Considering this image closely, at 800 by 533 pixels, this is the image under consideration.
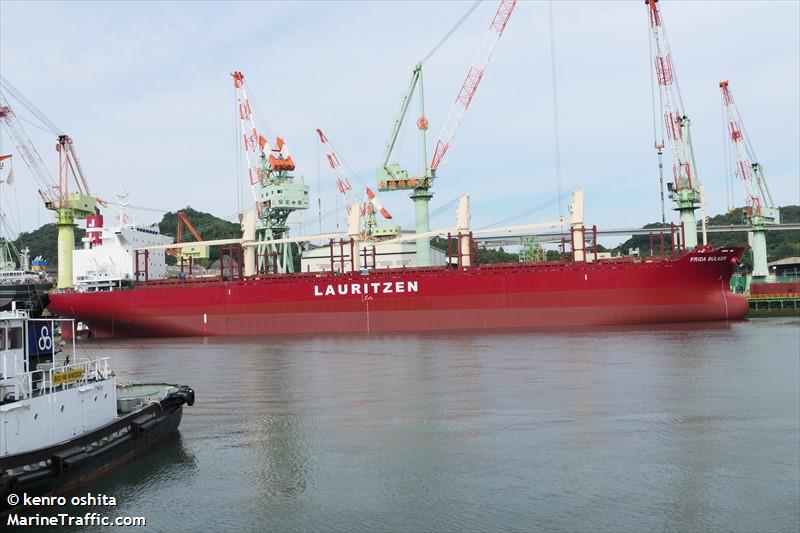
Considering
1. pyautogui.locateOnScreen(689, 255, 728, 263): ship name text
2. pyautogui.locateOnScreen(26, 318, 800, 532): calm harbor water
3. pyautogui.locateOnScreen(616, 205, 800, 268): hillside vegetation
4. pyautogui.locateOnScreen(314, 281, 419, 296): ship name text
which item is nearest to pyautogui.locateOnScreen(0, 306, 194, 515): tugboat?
pyautogui.locateOnScreen(26, 318, 800, 532): calm harbor water

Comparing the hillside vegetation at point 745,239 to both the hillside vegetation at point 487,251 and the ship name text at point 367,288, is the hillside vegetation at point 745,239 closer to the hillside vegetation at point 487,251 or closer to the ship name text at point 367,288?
the hillside vegetation at point 487,251

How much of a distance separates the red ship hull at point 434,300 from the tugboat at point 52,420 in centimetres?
2317

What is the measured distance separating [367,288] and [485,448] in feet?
80.5

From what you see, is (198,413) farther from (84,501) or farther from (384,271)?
(384,271)

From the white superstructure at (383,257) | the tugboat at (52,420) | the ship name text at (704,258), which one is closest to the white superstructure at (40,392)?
the tugboat at (52,420)

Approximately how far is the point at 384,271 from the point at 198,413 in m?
23.1

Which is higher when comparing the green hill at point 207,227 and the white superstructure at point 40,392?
the green hill at point 207,227

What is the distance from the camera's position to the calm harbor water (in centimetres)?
893

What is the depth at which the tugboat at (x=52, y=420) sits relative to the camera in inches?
355

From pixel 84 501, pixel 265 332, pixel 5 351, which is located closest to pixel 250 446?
pixel 84 501

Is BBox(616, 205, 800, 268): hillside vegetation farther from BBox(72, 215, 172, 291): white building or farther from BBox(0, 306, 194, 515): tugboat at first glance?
BBox(0, 306, 194, 515): tugboat

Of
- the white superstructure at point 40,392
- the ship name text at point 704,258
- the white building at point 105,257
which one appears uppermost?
the white building at point 105,257

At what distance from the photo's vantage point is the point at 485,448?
11.7m

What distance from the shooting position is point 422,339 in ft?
99.2
